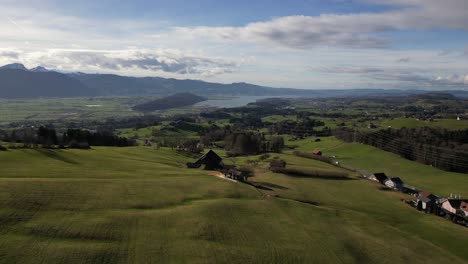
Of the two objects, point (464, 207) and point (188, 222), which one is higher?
point (188, 222)

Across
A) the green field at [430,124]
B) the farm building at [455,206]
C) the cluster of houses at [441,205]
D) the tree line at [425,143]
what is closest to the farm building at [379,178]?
the cluster of houses at [441,205]

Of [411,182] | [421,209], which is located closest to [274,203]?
[421,209]

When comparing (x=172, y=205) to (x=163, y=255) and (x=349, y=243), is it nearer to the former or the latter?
(x=163, y=255)

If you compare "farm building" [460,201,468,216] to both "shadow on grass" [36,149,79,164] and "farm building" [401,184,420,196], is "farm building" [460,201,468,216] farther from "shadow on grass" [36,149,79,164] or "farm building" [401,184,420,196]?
"shadow on grass" [36,149,79,164]

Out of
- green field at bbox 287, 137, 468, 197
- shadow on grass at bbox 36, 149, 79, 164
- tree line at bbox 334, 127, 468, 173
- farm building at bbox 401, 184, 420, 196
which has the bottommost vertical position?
green field at bbox 287, 137, 468, 197

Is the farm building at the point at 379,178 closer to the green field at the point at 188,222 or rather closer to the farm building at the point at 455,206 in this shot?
the farm building at the point at 455,206

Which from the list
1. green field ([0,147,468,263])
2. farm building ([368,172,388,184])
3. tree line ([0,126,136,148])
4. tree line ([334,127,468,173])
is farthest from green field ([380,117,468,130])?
tree line ([0,126,136,148])

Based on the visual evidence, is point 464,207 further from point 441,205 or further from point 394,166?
point 394,166

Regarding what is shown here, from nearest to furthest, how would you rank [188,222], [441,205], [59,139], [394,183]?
1. [188,222]
2. [441,205]
3. [394,183]
4. [59,139]

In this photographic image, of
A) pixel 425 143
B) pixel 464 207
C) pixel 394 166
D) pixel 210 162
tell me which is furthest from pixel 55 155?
pixel 425 143
